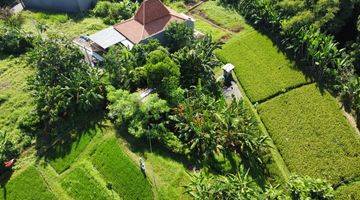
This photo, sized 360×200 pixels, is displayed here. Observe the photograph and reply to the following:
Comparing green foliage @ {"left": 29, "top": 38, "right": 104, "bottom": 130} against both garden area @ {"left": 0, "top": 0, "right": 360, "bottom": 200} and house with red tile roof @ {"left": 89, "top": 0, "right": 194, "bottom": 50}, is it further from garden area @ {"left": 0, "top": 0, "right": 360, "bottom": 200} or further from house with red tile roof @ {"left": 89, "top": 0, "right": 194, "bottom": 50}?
house with red tile roof @ {"left": 89, "top": 0, "right": 194, "bottom": 50}

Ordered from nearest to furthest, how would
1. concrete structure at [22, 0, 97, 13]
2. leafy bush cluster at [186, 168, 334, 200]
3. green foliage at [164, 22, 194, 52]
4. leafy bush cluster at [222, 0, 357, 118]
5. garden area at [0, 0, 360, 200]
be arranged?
leafy bush cluster at [186, 168, 334, 200]
garden area at [0, 0, 360, 200]
leafy bush cluster at [222, 0, 357, 118]
green foliage at [164, 22, 194, 52]
concrete structure at [22, 0, 97, 13]

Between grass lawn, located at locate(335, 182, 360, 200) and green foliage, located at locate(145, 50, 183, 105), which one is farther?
green foliage, located at locate(145, 50, 183, 105)

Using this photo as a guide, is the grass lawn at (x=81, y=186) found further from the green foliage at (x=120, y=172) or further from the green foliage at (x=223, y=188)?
the green foliage at (x=223, y=188)

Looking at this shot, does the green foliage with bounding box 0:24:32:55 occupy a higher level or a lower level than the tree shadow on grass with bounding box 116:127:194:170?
higher

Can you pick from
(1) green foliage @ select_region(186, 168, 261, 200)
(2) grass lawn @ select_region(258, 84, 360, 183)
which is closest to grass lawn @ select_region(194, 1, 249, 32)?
(2) grass lawn @ select_region(258, 84, 360, 183)

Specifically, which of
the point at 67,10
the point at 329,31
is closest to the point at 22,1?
the point at 67,10

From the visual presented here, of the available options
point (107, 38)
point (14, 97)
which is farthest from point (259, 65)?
point (14, 97)

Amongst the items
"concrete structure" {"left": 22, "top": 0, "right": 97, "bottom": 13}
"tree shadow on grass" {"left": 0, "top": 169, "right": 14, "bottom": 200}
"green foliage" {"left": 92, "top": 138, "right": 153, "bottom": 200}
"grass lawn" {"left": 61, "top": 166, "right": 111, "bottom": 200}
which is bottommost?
"tree shadow on grass" {"left": 0, "top": 169, "right": 14, "bottom": 200}
